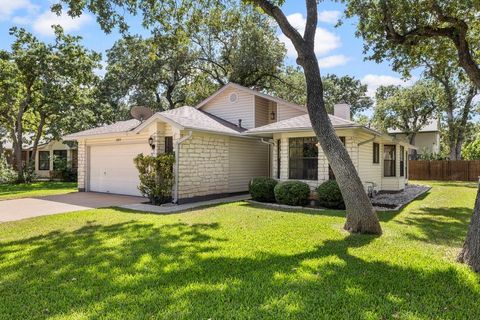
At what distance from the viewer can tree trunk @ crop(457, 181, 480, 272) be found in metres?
4.53

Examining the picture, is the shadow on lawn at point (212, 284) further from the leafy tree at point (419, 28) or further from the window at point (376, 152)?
the window at point (376, 152)

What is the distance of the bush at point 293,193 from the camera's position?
10562 mm

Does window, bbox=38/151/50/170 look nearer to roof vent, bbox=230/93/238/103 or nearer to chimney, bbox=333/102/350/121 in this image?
roof vent, bbox=230/93/238/103

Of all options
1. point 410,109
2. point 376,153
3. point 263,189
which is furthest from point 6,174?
point 410,109

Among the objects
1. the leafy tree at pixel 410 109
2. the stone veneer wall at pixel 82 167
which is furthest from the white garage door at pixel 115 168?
the leafy tree at pixel 410 109

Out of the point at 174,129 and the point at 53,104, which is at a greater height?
the point at 53,104

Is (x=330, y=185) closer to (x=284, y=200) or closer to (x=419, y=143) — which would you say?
(x=284, y=200)

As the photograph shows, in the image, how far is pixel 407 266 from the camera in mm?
4617

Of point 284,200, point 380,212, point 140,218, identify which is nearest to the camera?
point 140,218

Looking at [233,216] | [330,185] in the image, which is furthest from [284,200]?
[233,216]

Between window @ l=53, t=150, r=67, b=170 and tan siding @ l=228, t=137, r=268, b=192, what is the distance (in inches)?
618

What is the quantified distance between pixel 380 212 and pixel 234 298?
7149 mm

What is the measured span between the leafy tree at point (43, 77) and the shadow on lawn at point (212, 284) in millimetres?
17303

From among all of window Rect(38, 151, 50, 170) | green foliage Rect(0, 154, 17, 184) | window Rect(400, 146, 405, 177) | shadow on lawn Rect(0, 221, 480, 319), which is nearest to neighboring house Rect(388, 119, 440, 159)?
window Rect(400, 146, 405, 177)
